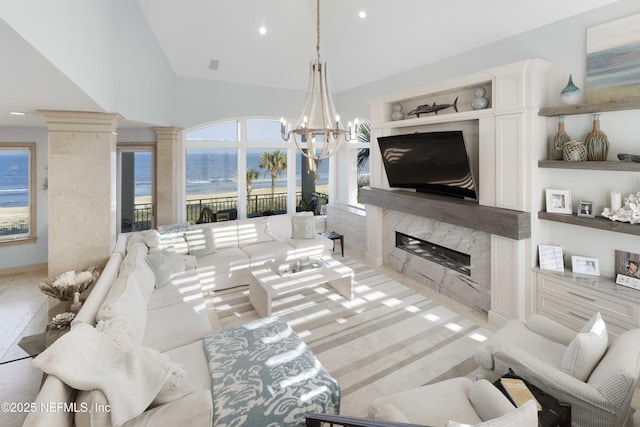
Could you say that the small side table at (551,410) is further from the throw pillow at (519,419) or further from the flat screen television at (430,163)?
the flat screen television at (430,163)

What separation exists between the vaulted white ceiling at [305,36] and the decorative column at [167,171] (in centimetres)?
118

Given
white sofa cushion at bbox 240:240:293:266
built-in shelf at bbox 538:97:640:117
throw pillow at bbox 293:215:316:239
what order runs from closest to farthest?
built-in shelf at bbox 538:97:640:117, white sofa cushion at bbox 240:240:293:266, throw pillow at bbox 293:215:316:239

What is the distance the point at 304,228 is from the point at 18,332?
4.03 meters

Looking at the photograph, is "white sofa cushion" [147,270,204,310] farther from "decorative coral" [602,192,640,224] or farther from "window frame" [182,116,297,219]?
"decorative coral" [602,192,640,224]

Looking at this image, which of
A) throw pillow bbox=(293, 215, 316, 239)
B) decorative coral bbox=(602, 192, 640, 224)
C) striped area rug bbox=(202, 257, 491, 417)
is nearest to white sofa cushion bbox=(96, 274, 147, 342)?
striped area rug bbox=(202, 257, 491, 417)

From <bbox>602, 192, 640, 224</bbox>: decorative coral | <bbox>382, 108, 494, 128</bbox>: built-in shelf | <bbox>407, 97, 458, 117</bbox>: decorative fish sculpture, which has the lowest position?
<bbox>602, 192, 640, 224</bbox>: decorative coral

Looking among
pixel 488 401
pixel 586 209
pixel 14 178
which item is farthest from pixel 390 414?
pixel 14 178

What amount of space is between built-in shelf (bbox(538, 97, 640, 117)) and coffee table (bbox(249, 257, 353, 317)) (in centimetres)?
283

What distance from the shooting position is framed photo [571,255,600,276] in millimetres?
3176

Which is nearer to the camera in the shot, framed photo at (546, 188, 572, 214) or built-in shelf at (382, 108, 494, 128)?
framed photo at (546, 188, 572, 214)

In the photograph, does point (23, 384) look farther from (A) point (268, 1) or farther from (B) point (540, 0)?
(B) point (540, 0)

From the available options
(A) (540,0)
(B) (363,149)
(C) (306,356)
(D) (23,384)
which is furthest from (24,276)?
(A) (540,0)

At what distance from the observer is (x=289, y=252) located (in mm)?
5297

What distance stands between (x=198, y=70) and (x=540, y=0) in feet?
17.2
